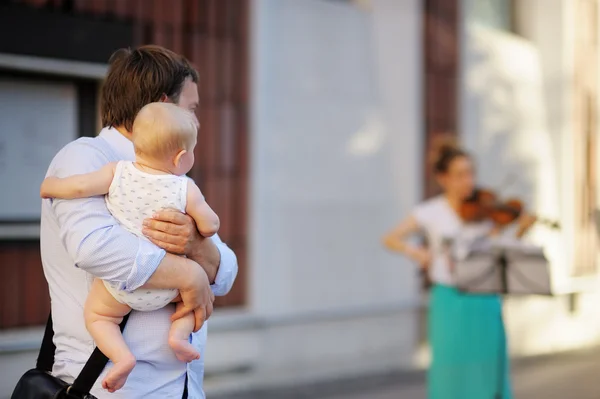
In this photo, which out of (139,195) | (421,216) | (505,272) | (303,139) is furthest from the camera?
(303,139)

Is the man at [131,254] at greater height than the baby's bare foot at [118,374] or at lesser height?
greater

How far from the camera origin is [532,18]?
42.1ft

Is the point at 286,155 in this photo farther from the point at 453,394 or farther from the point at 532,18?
the point at 532,18

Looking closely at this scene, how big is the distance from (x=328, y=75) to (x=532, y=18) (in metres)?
4.93

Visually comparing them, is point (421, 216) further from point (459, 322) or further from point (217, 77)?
point (217, 77)

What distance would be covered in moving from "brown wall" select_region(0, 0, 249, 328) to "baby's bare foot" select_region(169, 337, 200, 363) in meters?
5.32

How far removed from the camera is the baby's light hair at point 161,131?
7.00 ft

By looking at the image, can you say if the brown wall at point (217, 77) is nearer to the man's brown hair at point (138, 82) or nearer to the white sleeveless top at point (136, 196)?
the man's brown hair at point (138, 82)

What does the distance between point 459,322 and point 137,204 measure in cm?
388

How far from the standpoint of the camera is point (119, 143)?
7.59 ft

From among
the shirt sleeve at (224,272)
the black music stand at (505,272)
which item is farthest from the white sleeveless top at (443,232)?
the shirt sleeve at (224,272)

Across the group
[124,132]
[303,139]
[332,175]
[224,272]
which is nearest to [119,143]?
[124,132]

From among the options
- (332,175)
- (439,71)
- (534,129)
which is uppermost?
(439,71)

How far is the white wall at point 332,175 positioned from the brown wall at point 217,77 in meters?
0.13
